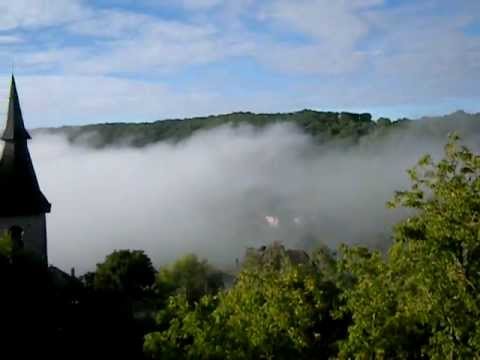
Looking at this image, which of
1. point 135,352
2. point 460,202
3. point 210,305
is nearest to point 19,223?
point 135,352

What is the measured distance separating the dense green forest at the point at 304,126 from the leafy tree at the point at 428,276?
8732 centimetres

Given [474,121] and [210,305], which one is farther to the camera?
[474,121]

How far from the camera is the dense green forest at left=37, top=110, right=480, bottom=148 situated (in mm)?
115125

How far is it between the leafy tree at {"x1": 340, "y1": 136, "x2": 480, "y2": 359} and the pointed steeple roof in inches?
968

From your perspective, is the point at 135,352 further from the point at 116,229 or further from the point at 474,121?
the point at 116,229

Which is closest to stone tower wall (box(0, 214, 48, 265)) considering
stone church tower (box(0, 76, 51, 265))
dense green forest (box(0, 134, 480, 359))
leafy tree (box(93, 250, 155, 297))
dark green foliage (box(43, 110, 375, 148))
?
stone church tower (box(0, 76, 51, 265))

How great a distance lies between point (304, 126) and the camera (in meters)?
167

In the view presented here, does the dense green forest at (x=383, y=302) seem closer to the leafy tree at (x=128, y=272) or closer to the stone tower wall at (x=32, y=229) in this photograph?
the stone tower wall at (x=32, y=229)

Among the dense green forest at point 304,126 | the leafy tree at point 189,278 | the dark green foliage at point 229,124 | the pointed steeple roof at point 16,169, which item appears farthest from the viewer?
the dark green foliage at point 229,124

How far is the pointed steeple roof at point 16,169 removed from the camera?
37.8 metres

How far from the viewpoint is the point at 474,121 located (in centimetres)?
10738

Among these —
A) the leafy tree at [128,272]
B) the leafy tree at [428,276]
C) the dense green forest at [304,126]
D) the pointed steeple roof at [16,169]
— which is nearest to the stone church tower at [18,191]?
the pointed steeple roof at [16,169]

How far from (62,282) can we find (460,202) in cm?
2630

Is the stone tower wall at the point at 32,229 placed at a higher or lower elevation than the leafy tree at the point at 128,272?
higher
